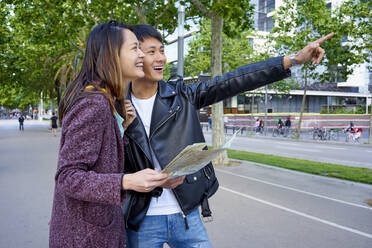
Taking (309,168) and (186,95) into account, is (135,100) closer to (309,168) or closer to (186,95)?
(186,95)

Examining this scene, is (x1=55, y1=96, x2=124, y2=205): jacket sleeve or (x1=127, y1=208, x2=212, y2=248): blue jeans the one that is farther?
(x1=127, y1=208, x2=212, y2=248): blue jeans

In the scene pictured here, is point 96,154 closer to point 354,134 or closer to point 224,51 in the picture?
point 354,134

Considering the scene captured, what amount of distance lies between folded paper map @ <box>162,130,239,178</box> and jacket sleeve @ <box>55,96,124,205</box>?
198 millimetres

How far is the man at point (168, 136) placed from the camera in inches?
75.3

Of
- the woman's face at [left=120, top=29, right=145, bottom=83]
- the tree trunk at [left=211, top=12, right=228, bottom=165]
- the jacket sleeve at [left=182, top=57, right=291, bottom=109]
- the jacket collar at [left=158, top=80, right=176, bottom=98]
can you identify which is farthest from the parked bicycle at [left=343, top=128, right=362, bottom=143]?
the woman's face at [left=120, top=29, right=145, bottom=83]

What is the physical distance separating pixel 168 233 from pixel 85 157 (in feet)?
2.72

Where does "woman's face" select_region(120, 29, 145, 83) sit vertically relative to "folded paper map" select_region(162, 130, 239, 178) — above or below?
above

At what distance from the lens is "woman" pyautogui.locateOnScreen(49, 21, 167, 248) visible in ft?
4.24

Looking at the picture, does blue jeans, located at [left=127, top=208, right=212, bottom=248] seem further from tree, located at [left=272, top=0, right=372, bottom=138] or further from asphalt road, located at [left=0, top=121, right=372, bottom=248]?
tree, located at [left=272, top=0, right=372, bottom=138]

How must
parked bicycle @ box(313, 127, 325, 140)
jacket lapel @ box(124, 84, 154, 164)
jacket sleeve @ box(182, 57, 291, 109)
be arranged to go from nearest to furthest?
jacket lapel @ box(124, 84, 154, 164) < jacket sleeve @ box(182, 57, 291, 109) < parked bicycle @ box(313, 127, 325, 140)

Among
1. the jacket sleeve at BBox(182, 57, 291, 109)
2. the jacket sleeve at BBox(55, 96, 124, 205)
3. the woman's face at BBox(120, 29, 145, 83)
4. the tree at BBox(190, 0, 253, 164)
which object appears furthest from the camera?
the tree at BBox(190, 0, 253, 164)

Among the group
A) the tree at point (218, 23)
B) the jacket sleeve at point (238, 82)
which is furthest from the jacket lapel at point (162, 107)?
the tree at point (218, 23)

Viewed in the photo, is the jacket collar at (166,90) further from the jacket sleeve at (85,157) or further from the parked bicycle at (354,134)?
the parked bicycle at (354,134)

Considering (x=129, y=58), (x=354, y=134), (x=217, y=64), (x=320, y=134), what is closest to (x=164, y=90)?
(x=129, y=58)
